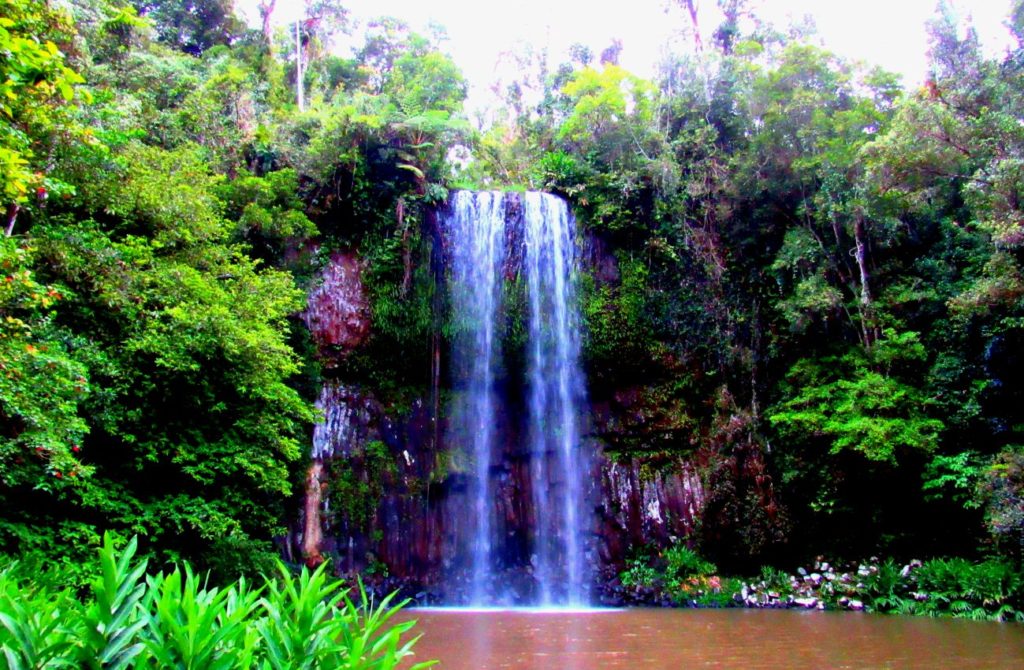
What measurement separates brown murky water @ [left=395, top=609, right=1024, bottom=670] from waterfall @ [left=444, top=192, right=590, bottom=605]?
11.4 ft

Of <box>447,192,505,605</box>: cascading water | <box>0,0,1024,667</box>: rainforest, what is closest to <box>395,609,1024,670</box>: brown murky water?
<box>0,0,1024,667</box>: rainforest

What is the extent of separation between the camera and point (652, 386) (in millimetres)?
14250

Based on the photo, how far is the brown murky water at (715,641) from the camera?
5586 millimetres

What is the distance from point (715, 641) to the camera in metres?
6.91

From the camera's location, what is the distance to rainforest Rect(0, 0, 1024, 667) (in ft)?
28.0

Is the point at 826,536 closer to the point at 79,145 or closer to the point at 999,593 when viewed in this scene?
the point at 999,593

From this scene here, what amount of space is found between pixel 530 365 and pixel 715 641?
797cm

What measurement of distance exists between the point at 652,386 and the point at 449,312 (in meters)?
4.65

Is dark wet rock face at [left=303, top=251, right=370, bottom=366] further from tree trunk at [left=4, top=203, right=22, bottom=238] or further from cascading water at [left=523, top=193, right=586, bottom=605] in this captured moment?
tree trunk at [left=4, top=203, right=22, bottom=238]

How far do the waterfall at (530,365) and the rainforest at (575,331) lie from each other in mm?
67

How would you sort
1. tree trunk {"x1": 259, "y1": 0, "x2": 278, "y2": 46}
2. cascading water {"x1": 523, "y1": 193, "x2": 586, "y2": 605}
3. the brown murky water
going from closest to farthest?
the brown murky water, cascading water {"x1": 523, "y1": 193, "x2": 586, "y2": 605}, tree trunk {"x1": 259, "y1": 0, "x2": 278, "y2": 46}

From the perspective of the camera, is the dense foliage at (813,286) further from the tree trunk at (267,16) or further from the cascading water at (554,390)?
the tree trunk at (267,16)

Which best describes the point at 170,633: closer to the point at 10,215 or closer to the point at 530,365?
the point at 10,215

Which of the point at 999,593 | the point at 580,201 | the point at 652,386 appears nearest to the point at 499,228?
→ the point at 580,201
